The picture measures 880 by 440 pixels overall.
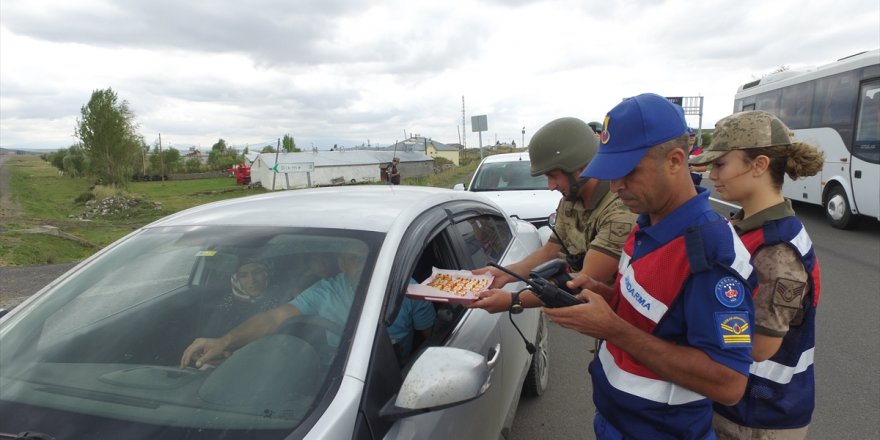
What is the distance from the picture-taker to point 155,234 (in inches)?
86.4

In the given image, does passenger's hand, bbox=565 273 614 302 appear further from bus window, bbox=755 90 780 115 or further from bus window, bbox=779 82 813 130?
bus window, bbox=755 90 780 115

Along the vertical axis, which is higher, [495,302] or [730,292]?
[730,292]

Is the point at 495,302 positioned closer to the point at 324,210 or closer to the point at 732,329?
the point at 732,329

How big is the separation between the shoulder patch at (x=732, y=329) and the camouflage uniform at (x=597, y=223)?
90cm

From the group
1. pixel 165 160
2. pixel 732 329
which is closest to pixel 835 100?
pixel 732 329

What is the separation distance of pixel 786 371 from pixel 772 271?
0.36 m

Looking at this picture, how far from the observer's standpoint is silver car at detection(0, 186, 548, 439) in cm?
135

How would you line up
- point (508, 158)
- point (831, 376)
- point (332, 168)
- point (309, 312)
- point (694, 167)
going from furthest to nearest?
point (332, 168), point (508, 158), point (831, 376), point (694, 167), point (309, 312)

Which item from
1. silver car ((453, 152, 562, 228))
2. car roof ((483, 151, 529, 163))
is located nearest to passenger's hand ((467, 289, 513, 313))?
silver car ((453, 152, 562, 228))

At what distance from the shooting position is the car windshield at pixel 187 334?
1351mm

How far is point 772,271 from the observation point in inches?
55.4

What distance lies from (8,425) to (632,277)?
1806 mm

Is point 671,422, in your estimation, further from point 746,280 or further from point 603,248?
A: point 603,248

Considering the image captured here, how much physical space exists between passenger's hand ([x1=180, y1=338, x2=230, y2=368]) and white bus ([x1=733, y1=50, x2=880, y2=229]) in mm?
10087
